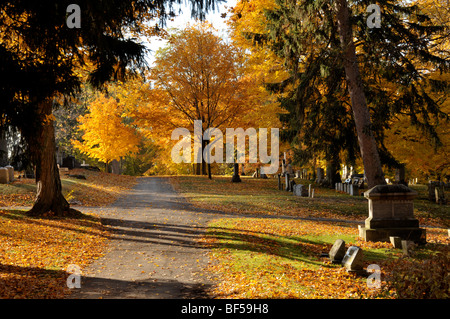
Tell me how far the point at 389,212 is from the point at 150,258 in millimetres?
7452

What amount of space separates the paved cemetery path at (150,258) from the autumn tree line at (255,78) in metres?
2.77

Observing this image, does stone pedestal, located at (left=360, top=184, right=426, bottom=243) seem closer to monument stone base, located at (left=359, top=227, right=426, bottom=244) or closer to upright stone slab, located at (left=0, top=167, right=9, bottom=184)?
monument stone base, located at (left=359, top=227, right=426, bottom=244)

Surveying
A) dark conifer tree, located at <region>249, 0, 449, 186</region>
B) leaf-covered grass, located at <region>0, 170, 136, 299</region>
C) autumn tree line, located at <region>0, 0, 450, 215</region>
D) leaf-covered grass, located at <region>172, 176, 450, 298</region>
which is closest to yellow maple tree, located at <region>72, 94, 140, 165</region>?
autumn tree line, located at <region>0, 0, 450, 215</region>

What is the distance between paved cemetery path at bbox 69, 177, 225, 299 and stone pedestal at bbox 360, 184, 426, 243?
212 inches

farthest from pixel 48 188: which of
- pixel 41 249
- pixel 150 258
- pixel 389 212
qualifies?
pixel 389 212

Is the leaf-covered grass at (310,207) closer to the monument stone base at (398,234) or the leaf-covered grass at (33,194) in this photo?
the monument stone base at (398,234)

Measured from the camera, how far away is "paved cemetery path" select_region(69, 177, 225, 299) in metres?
7.35

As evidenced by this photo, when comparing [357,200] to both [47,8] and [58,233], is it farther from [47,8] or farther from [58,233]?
[47,8]

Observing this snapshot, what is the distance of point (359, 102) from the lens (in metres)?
A: 15.2

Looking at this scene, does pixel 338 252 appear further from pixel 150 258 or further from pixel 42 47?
pixel 42 47

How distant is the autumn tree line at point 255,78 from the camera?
25.5ft

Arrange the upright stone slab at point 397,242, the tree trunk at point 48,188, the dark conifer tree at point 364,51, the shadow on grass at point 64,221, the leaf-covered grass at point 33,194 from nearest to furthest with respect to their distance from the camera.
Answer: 1. the upright stone slab at point 397,242
2. the shadow on grass at point 64,221
3. the tree trunk at point 48,188
4. the dark conifer tree at point 364,51
5. the leaf-covered grass at point 33,194

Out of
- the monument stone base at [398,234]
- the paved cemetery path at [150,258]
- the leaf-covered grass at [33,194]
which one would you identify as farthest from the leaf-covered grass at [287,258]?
the leaf-covered grass at [33,194]
